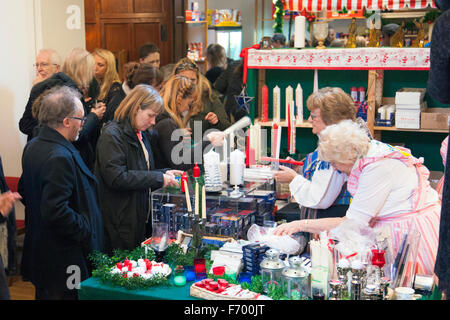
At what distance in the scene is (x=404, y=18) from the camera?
9516 mm

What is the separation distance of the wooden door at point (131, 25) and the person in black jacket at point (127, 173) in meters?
5.56

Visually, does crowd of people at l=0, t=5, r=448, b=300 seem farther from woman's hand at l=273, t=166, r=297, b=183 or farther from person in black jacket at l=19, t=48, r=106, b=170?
person in black jacket at l=19, t=48, r=106, b=170

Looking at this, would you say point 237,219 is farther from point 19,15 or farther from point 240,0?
point 240,0

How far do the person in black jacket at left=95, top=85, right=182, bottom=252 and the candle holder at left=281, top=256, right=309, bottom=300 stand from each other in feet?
4.31

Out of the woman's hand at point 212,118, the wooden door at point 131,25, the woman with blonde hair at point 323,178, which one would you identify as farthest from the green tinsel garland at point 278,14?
the wooden door at point 131,25

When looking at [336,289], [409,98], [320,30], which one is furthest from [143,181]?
[409,98]

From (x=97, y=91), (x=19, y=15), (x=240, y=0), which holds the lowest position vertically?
(x=97, y=91)

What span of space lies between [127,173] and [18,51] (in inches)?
100

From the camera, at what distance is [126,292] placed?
2.43m

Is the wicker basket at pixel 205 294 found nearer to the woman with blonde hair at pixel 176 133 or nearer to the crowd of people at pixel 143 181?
the crowd of people at pixel 143 181

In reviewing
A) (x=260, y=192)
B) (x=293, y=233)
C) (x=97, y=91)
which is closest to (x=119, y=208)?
(x=260, y=192)

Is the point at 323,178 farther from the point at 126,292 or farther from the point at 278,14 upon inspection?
the point at 278,14

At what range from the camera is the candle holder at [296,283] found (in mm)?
2270
